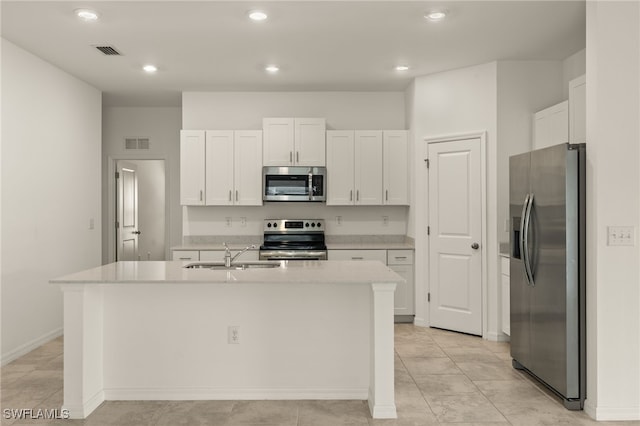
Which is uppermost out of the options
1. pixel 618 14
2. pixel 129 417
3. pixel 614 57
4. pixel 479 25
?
pixel 479 25

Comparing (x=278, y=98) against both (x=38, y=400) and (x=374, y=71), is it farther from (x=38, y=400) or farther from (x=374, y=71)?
(x=38, y=400)

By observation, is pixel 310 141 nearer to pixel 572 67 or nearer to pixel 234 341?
pixel 572 67

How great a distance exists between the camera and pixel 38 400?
133 inches

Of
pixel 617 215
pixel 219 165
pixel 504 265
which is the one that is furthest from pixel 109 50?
pixel 617 215

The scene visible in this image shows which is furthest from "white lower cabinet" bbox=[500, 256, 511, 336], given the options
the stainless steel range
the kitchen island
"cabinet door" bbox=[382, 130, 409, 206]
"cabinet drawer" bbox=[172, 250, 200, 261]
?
"cabinet drawer" bbox=[172, 250, 200, 261]

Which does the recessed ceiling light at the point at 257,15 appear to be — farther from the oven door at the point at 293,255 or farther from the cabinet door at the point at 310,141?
the oven door at the point at 293,255

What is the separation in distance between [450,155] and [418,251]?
1.09 meters

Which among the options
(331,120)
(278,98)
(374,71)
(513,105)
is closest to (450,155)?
(513,105)

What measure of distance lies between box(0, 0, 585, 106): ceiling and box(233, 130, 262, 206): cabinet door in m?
0.65

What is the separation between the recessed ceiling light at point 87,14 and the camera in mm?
3656

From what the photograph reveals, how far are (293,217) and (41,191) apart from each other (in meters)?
2.73

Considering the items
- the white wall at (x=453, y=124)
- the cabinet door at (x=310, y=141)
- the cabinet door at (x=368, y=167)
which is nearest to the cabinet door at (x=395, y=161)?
the cabinet door at (x=368, y=167)

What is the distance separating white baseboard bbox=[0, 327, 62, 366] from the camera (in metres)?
4.27

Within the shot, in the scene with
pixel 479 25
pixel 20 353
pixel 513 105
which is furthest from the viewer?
pixel 513 105
